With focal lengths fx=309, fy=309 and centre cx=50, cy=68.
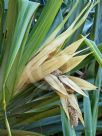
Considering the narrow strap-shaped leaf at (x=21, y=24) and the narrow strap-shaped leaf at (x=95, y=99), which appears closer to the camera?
the narrow strap-shaped leaf at (x=21, y=24)

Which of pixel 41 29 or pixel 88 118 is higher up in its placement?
pixel 41 29

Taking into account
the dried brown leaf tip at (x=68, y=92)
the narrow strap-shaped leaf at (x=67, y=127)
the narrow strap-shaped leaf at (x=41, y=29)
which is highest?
the narrow strap-shaped leaf at (x=41, y=29)

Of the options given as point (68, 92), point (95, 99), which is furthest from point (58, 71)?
point (95, 99)

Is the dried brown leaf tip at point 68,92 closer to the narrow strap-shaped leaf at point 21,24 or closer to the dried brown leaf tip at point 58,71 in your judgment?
the dried brown leaf tip at point 58,71

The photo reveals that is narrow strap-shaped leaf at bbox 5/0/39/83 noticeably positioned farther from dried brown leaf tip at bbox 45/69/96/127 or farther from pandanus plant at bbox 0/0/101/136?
dried brown leaf tip at bbox 45/69/96/127

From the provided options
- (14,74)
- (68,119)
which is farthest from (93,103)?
(14,74)

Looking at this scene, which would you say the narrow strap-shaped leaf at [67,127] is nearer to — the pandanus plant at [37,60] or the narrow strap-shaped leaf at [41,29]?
the pandanus plant at [37,60]

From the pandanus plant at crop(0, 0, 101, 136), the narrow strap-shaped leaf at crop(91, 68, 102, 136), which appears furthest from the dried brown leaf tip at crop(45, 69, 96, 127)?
the narrow strap-shaped leaf at crop(91, 68, 102, 136)

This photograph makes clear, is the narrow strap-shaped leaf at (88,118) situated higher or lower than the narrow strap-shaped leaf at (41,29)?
lower

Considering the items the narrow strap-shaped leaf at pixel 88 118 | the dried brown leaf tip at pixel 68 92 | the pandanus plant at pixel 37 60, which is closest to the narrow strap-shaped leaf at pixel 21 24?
the pandanus plant at pixel 37 60

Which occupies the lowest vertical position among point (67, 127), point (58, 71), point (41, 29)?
point (67, 127)

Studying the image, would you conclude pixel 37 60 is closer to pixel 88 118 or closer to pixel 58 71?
pixel 58 71
